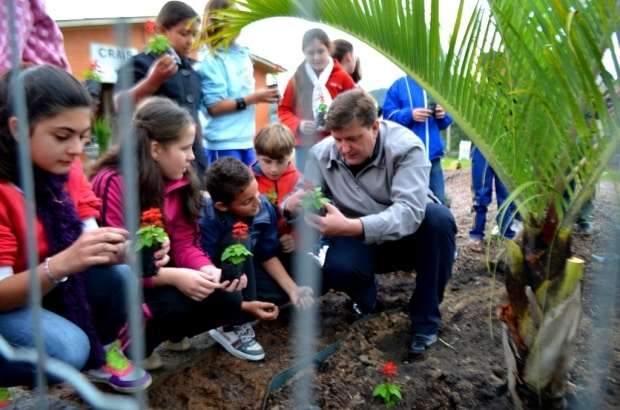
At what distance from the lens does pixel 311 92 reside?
4.13 ft

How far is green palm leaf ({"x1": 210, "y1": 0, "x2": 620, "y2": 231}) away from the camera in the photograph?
1.46 m

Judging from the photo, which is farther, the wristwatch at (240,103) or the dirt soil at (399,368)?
the wristwatch at (240,103)

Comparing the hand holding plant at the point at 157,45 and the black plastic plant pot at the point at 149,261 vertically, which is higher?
the hand holding plant at the point at 157,45

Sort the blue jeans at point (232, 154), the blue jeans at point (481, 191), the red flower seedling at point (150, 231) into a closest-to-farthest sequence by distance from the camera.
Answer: the red flower seedling at point (150, 231) → the blue jeans at point (232, 154) → the blue jeans at point (481, 191)

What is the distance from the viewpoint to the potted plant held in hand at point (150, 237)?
166 cm

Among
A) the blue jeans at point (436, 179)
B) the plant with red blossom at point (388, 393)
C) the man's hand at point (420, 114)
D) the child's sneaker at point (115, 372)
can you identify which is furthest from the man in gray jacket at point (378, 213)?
the blue jeans at point (436, 179)

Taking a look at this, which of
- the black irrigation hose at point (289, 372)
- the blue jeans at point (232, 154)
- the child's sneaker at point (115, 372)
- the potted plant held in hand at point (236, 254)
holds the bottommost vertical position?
the black irrigation hose at point (289, 372)

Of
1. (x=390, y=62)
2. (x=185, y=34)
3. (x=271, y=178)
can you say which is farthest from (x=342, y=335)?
(x=185, y=34)

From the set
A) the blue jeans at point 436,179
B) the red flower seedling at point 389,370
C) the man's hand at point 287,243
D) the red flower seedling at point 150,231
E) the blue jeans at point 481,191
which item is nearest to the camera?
the red flower seedling at point 150,231

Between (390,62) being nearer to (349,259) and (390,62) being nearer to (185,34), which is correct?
(349,259)

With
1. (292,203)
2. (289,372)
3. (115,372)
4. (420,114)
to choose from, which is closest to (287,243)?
(292,203)

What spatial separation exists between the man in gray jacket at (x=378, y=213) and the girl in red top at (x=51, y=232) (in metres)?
0.88

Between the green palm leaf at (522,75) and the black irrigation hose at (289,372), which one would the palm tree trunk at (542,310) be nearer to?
the green palm leaf at (522,75)

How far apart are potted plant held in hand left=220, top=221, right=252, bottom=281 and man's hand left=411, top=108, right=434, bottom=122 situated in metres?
1.73
